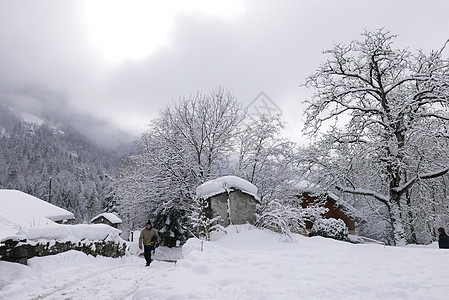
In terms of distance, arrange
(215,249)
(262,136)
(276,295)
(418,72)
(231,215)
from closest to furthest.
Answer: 1. (276,295)
2. (215,249)
3. (231,215)
4. (418,72)
5. (262,136)

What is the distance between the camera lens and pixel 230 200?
33.8ft

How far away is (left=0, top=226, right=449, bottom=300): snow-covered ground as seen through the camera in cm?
412

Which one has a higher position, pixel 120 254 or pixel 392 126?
pixel 392 126

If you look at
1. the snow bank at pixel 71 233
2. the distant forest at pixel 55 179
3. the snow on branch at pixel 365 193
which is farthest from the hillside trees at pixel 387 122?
the distant forest at pixel 55 179

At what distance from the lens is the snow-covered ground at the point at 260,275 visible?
4121mm

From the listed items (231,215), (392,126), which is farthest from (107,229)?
(392,126)

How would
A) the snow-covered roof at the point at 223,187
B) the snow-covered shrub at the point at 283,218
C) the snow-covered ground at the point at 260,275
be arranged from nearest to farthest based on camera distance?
the snow-covered ground at the point at 260,275, the snow-covered shrub at the point at 283,218, the snow-covered roof at the point at 223,187

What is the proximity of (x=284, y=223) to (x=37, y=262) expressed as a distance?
6859mm

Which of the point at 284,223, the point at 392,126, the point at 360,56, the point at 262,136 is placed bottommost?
the point at 284,223

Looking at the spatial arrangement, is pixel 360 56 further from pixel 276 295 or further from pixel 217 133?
pixel 276 295

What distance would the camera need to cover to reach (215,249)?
7516 millimetres

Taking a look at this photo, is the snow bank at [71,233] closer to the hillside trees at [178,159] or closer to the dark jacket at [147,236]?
the dark jacket at [147,236]

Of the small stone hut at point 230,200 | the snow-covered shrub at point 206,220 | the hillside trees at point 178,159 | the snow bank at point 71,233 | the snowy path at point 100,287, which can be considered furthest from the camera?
the hillside trees at point 178,159

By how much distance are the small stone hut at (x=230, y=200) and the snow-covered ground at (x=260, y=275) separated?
1.20 m
